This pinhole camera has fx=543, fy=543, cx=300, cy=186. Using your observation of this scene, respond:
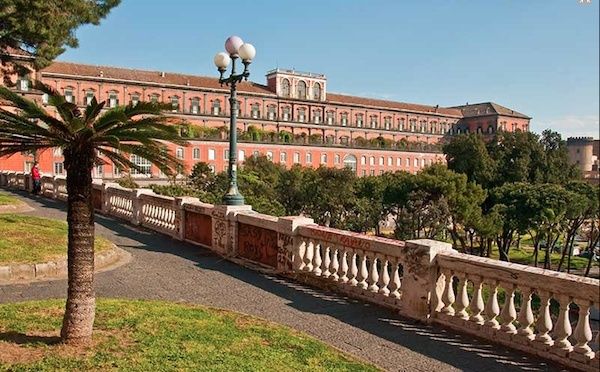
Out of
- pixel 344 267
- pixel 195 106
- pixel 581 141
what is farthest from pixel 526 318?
pixel 581 141

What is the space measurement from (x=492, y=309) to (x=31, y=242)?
8555mm

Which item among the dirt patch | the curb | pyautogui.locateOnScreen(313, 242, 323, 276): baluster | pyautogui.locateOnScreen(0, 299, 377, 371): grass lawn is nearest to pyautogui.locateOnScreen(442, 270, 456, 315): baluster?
pyautogui.locateOnScreen(0, 299, 377, 371): grass lawn

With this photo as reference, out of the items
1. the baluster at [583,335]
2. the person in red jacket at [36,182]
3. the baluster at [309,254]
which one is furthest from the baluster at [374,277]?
the person in red jacket at [36,182]

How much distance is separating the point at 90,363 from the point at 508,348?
4.40 metres

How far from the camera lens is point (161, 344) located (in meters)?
5.58

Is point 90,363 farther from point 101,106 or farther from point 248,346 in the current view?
point 101,106

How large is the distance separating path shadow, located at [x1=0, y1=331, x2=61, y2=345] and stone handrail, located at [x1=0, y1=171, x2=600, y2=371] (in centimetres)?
427

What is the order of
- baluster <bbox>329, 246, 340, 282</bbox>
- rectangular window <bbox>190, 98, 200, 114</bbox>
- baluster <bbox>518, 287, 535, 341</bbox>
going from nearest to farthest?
baluster <bbox>518, 287, 535, 341</bbox> → baluster <bbox>329, 246, 340, 282</bbox> → rectangular window <bbox>190, 98, 200, 114</bbox>

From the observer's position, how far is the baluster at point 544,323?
5.70 meters

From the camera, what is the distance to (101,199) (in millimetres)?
19000

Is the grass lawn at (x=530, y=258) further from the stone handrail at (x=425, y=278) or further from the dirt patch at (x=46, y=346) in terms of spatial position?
the dirt patch at (x=46, y=346)

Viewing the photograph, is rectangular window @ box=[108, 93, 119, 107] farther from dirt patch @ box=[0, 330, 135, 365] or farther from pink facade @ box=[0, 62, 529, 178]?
dirt patch @ box=[0, 330, 135, 365]

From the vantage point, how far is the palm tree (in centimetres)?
524

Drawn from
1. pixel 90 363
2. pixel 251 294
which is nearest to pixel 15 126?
pixel 90 363
